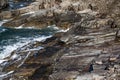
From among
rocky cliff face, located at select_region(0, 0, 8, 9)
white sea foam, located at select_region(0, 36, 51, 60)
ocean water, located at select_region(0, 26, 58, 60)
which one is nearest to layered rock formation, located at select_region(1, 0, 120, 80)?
white sea foam, located at select_region(0, 36, 51, 60)

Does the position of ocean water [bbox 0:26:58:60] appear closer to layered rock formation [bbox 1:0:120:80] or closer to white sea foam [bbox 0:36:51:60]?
white sea foam [bbox 0:36:51:60]

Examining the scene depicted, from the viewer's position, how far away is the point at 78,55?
34844mm

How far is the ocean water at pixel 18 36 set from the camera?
4623cm

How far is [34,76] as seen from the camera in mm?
31953

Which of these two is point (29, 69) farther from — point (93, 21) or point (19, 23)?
point (19, 23)

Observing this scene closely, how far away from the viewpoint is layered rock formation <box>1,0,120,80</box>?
30.6 meters

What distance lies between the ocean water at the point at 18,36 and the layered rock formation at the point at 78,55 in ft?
11.1

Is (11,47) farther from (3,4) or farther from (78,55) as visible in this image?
(3,4)

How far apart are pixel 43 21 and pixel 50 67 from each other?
2339cm

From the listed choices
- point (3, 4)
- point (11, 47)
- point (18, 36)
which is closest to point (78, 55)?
point (11, 47)

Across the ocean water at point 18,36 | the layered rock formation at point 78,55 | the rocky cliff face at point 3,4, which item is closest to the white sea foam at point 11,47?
the ocean water at point 18,36

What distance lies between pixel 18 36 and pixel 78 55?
1980 cm

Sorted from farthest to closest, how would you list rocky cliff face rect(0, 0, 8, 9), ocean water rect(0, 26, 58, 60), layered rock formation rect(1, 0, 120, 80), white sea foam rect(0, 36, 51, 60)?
rocky cliff face rect(0, 0, 8, 9), ocean water rect(0, 26, 58, 60), white sea foam rect(0, 36, 51, 60), layered rock formation rect(1, 0, 120, 80)

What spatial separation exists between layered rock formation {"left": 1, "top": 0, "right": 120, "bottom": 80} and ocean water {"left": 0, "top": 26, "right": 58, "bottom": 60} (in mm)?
3370
